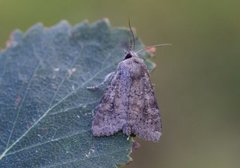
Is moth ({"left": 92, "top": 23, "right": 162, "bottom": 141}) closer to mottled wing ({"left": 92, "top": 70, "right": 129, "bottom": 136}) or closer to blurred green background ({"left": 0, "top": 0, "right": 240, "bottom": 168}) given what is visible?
mottled wing ({"left": 92, "top": 70, "right": 129, "bottom": 136})

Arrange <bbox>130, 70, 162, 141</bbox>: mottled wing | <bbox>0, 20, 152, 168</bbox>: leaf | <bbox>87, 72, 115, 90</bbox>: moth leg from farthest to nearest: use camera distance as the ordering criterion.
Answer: <bbox>130, 70, 162, 141</bbox>: mottled wing, <bbox>87, 72, 115, 90</bbox>: moth leg, <bbox>0, 20, 152, 168</bbox>: leaf

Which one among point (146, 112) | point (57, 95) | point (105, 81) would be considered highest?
point (105, 81)

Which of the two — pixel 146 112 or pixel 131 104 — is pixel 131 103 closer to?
pixel 131 104

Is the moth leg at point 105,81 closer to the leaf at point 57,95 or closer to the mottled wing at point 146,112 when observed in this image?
the leaf at point 57,95

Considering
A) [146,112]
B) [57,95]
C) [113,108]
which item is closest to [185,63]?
[146,112]

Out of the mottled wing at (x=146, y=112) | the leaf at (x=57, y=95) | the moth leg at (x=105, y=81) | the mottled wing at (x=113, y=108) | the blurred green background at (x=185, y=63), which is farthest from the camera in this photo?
the blurred green background at (x=185, y=63)

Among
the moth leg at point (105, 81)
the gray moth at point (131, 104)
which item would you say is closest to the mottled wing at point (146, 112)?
the gray moth at point (131, 104)

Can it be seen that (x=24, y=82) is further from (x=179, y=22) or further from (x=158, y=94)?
(x=179, y=22)

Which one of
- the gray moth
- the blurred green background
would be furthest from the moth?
the blurred green background
